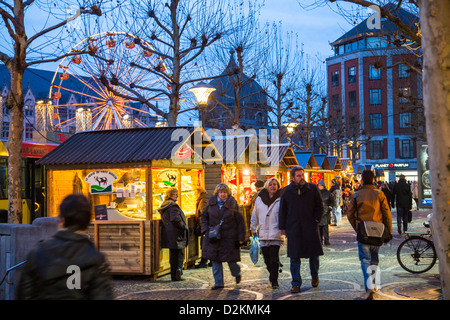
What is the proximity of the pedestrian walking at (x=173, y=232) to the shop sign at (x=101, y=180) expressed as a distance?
1.67 m

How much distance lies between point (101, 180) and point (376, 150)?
60.6 m

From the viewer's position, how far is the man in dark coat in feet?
26.3

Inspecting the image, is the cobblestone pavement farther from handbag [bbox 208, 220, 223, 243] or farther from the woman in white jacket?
handbag [bbox 208, 220, 223, 243]

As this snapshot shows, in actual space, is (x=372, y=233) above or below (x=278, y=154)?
below

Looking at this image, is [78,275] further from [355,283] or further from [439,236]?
[355,283]

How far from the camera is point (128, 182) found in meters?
11.1

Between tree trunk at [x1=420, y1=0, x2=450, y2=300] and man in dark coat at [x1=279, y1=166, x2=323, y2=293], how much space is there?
3322mm

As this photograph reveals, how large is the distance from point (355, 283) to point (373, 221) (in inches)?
67.6

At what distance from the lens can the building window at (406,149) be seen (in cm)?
6600

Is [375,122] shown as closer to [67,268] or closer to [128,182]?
[128,182]

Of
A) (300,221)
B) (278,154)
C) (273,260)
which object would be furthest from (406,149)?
(300,221)

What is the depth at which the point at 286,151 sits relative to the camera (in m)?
20.8

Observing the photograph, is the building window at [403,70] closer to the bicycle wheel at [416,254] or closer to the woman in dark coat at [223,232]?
the bicycle wheel at [416,254]

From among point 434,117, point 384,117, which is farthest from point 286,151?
point 384,117
